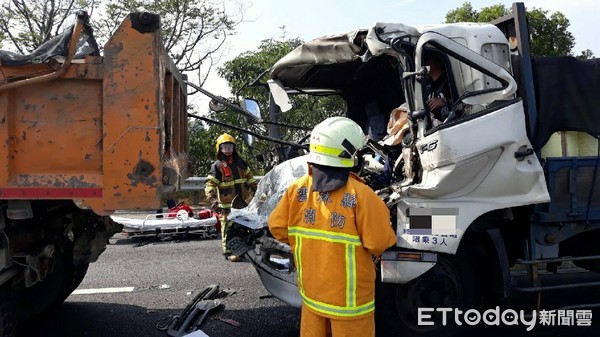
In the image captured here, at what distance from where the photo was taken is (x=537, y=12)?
15.3 meters

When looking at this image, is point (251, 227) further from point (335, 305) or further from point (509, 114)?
point (509, 114)

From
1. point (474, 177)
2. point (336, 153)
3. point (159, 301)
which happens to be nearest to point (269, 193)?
point (159, 301)

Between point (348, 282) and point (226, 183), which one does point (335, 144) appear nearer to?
point (348, 282)

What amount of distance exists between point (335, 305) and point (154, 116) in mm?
1486

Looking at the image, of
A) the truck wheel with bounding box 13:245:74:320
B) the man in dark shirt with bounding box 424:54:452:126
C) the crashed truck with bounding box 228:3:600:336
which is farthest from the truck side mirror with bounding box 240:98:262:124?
the truck wheel with bounding box 13:245:74:320

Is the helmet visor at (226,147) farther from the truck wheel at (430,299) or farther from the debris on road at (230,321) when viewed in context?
the truck wheel at (430,299)

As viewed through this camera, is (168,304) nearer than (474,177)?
No

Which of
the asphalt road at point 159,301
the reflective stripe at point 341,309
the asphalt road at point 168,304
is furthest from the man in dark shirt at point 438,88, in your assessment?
the asphalt road at point 159,301

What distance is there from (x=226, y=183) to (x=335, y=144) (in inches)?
169

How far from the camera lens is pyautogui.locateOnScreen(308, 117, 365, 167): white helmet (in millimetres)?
2799

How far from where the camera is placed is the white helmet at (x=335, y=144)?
280 centimetres

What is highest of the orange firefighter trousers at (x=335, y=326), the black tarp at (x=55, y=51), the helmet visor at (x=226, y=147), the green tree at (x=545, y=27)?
the green tree at (x=545, y=27)

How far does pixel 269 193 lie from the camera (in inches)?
182

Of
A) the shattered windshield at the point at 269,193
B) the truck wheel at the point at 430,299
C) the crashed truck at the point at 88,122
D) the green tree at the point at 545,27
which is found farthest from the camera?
the green tree at the point at 545,27
